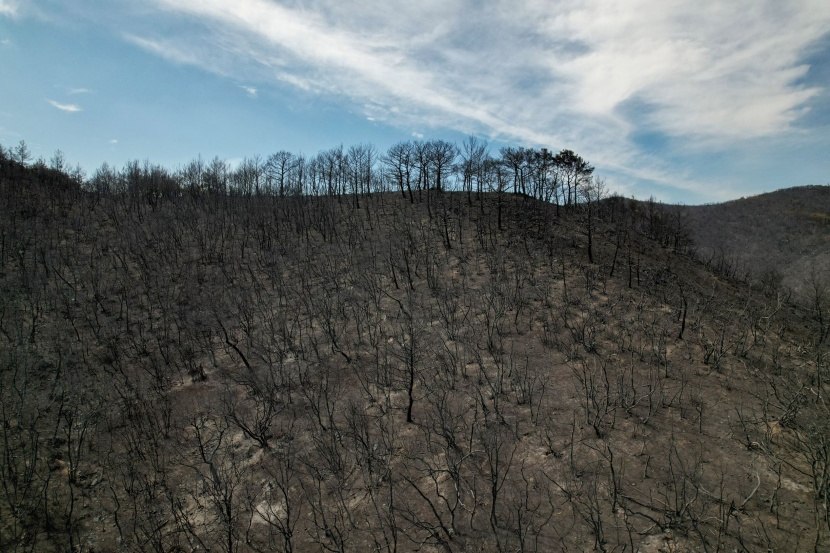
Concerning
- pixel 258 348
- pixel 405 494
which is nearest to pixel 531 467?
pixel 405 494

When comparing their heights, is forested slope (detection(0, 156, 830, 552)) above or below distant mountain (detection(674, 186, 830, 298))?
below

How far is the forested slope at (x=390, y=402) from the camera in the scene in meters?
7.65

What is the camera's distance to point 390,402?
11914 mm

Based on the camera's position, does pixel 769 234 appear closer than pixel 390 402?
No

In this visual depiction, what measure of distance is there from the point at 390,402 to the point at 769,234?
5467cm

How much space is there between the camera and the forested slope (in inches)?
301

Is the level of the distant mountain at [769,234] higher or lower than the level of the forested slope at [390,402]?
higher

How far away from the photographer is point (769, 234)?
4641cm

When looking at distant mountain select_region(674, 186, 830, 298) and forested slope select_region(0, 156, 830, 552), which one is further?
distant mountain select_region(674, 186, 830, 298)

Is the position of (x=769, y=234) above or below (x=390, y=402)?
above

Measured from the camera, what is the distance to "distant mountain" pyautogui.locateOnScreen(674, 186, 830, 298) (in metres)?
36.3

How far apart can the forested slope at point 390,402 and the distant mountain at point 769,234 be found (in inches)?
579

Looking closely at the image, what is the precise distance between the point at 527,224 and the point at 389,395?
23.4 m

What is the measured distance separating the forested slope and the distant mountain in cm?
1470
